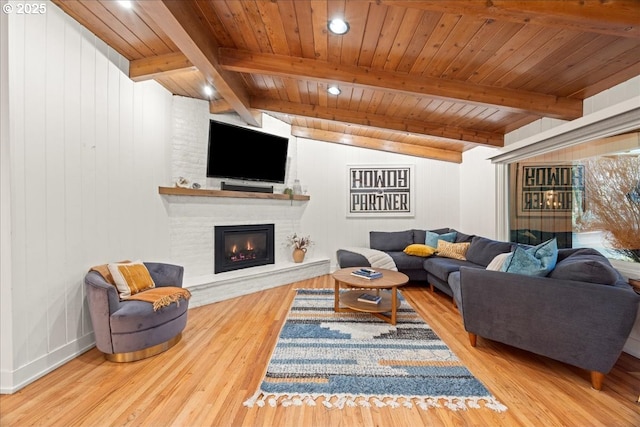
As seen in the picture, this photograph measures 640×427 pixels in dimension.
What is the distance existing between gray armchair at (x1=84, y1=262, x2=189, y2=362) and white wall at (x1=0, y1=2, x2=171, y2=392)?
255 millimetres

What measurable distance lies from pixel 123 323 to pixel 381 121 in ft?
12.1

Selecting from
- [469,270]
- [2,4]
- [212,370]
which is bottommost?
[212,370]

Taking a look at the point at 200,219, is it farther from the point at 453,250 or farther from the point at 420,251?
the point at 453,250

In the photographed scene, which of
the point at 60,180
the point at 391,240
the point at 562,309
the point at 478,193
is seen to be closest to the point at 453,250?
the point at 391,240

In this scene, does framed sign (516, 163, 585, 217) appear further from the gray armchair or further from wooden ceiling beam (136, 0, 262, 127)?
the gray armchair

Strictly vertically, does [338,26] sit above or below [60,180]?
above

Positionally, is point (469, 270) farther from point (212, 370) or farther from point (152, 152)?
point (152, 152)

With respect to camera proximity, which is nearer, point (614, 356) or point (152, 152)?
point (614, 356)

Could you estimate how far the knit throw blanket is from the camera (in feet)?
7.30

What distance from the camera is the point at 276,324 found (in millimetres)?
2850

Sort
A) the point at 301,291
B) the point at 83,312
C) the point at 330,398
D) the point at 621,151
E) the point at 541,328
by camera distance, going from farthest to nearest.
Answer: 1. the point at 301,291
2. the point at 621,151
3. the point at 83,312
4. the point at 541,328
5. the point at 330,398

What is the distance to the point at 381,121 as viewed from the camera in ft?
12.7

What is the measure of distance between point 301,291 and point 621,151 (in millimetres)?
3821

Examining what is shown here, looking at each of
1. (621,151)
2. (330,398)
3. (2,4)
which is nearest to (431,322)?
(330,398)
